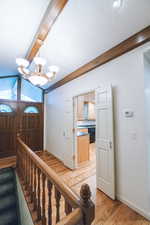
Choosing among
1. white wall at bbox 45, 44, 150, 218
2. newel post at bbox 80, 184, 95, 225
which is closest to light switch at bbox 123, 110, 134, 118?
white wall at bbox 45, 44, 150, 218

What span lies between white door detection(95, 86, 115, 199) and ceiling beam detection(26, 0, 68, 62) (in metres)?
1.43

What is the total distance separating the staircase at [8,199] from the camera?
7.41ft

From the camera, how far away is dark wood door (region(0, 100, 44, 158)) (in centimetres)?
413

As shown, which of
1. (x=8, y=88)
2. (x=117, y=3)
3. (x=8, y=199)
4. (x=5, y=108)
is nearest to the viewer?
(x=117, y=3)

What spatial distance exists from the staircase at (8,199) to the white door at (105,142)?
6.03 feet

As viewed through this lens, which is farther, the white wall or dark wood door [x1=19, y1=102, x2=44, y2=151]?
dark wood door [x1=19, y1=102, x2=44, y2=151]

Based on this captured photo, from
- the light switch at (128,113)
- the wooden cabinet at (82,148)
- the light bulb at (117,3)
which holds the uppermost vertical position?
the light bulb at (117,3)

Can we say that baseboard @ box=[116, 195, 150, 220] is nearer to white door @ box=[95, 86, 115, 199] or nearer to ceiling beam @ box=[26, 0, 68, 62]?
white door @ box=[95, 86, 115, 199]

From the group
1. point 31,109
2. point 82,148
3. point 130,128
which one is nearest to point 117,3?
point 130,128

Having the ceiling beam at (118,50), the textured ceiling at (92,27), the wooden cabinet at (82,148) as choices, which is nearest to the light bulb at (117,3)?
the textured ceiling at (92,27)

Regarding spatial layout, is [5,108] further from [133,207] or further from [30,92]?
[133,207]

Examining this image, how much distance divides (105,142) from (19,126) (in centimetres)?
354

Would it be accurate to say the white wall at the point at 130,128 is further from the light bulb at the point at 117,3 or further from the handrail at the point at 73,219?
the handrail at the point at 73,219

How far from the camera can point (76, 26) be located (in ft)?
6.19
